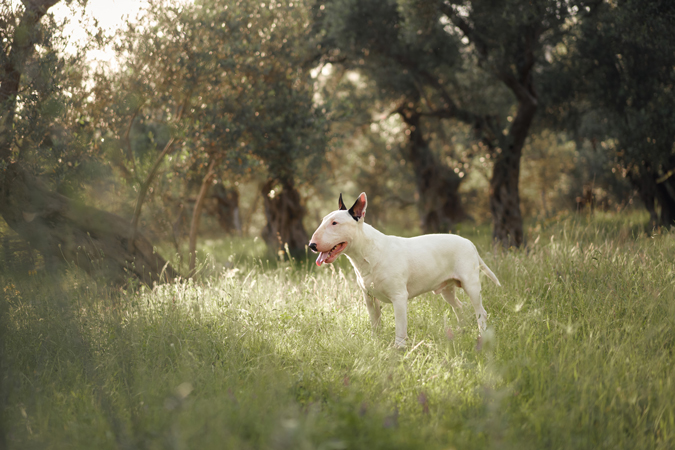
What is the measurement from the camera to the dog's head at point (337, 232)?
4.48 meters

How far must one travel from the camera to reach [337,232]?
14.8 ft

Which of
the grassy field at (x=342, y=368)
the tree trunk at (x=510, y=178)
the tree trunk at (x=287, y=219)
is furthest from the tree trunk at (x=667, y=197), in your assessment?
the tree trunk at (x=287, y=219)

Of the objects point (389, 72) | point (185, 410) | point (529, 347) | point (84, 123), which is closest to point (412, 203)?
point (389, 72)

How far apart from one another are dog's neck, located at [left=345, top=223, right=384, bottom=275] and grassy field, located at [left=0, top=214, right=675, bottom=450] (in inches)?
32.3

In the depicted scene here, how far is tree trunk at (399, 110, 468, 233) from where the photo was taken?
63.8 feet

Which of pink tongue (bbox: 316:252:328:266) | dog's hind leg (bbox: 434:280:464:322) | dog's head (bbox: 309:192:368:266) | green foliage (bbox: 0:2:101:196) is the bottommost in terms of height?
dog's hind leg (bbox: 434:280:464:322)

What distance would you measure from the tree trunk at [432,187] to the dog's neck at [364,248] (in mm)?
→ 14370

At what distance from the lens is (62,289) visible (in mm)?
6156

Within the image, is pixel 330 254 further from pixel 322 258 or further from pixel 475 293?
pixel 475 293

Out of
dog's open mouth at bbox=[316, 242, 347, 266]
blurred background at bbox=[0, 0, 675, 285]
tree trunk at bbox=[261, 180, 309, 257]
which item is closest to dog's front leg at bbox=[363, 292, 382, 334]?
dog's open mouth at bbox=[316, 242, 347, 266]

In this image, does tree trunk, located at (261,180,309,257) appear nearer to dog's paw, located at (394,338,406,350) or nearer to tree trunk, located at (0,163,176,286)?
tree trunk, located at (0,163,176,286)

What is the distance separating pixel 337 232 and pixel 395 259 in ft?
2.50

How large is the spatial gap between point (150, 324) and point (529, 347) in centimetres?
425

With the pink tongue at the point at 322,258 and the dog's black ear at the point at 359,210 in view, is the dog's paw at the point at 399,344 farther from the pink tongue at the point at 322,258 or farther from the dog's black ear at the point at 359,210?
the dog's black ear at the point at 359,210
